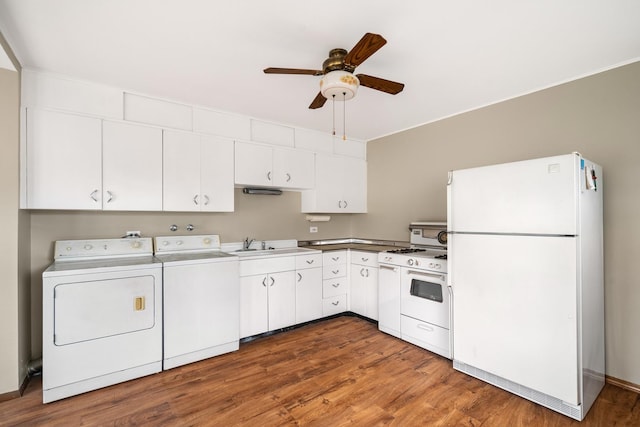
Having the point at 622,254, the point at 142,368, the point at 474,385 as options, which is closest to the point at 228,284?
the point at 142,368

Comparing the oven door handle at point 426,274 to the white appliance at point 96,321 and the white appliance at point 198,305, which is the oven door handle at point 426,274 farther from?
the white appliance at point 96,321

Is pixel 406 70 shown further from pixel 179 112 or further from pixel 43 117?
pixel 43 117

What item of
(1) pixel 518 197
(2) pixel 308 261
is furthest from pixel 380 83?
(2) pixel 308 261

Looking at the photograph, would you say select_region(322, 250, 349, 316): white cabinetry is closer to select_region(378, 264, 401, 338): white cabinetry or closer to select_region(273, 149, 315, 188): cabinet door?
select_region(378, 264, 401, 338): white cabinetry

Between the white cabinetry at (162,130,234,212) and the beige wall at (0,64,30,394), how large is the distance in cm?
103

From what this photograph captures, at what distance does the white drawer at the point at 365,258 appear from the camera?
Answer: 3.69m

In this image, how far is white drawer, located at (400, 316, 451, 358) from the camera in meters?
2.84

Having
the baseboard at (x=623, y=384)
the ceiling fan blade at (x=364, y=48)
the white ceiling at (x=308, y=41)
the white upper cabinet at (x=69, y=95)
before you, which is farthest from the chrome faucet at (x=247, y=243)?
the baseboard at (x=623, y=384)

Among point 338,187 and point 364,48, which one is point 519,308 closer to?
point 364,48

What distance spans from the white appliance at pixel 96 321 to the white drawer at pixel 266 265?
0.84m

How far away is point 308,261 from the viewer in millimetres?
3641

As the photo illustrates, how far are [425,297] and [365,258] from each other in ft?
3.18

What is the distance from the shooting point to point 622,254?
235 cm

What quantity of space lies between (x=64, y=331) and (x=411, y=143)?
13.0 ft
